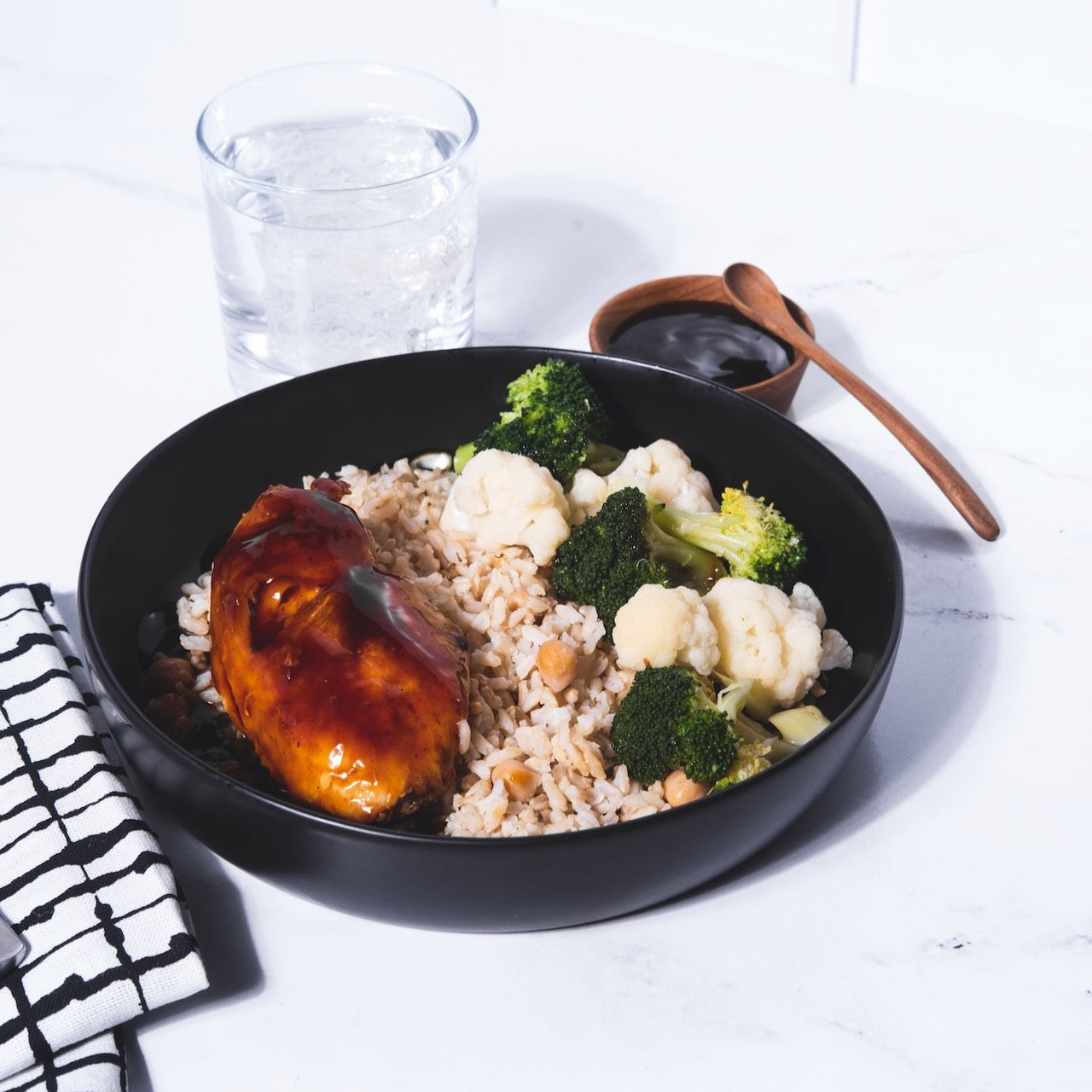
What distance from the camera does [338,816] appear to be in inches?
65.9

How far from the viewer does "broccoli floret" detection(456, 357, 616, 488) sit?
2.37m

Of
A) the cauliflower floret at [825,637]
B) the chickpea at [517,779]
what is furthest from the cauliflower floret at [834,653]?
the chickpea at [517,779]

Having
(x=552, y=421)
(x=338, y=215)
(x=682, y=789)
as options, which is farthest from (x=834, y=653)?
(x=338, y=215)

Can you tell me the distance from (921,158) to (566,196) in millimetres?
1187

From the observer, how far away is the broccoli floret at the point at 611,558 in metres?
2.15

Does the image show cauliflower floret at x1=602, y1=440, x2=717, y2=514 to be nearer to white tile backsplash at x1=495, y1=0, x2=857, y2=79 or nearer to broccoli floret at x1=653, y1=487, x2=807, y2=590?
→ broccoli floret at x1=653, y1=487, x2=807, y2=590

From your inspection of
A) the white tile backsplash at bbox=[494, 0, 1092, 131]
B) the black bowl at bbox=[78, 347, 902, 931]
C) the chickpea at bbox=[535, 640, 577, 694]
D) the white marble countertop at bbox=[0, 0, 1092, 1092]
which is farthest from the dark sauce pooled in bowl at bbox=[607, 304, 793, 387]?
the white tile backsplash at bbox=[494, 0, 1092, 131]

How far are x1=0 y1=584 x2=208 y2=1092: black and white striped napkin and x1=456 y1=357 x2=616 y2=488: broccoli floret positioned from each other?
879 mm

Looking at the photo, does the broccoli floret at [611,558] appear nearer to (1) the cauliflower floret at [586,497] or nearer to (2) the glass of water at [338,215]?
(1) the cauliflower floret at [586,497]

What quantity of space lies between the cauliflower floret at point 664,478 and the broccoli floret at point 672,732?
50cm

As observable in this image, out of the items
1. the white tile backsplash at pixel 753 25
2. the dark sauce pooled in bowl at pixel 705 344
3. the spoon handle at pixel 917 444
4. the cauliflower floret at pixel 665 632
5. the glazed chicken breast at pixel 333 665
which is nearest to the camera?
the glazed chicken breast at pixel 333 665

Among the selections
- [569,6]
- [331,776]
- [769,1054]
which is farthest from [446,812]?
[569,6]

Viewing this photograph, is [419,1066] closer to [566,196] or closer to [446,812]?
[446,812]

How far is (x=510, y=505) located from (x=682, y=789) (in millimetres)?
641
